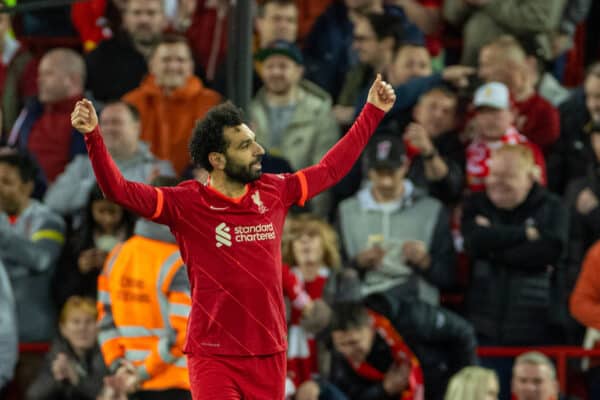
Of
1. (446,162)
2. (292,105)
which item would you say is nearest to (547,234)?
(446,162)

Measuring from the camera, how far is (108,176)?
278 inches

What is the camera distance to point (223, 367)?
24.2 feet

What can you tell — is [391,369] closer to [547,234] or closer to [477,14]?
[547,234]

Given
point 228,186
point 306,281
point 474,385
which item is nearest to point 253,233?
point 228,186

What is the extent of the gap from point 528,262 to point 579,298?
Answer: 0.94 meters

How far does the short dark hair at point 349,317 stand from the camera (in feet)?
33.1

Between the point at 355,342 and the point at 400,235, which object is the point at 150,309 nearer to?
the point at 355,342

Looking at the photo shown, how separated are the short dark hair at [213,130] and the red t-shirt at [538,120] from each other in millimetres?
4588

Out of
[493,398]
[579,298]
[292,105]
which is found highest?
[292,105]

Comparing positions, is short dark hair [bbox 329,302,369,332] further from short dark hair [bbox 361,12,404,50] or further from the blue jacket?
the blue jacket

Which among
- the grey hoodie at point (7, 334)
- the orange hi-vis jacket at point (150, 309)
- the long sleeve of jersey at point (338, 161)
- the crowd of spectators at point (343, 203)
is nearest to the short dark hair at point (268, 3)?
the crowd of spectators at point (343, 203)

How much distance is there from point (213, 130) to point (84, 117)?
0.74 metres

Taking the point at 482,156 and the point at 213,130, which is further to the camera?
the point at 482,156

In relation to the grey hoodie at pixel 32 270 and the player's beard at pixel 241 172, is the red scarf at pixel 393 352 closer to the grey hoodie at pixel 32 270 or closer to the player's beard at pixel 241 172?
the grey hoodie at pixel 32 270
